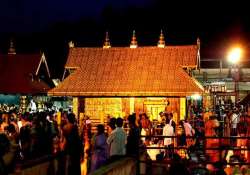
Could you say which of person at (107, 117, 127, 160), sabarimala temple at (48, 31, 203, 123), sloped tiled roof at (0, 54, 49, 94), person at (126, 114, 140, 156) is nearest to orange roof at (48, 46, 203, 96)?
sabarimala temple at (48, 31, 203, 123)

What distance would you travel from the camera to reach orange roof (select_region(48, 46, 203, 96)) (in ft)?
88.4

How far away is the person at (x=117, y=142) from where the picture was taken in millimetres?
12648

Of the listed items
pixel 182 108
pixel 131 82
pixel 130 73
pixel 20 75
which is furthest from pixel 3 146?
pixel 20 75

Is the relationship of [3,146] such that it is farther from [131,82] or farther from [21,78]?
[21,78]

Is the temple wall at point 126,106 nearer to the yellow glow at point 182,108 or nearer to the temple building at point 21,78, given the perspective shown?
the yellow glow at point 182,108

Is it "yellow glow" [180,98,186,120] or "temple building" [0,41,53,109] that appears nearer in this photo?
"yellow glow" [180,98,186,120]

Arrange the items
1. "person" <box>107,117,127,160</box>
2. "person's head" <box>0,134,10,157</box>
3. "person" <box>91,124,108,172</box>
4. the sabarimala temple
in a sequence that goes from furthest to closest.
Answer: the sabarimala temple < "person" <box>91,124,108,172</box> < "person" <box>107,117,127,160</box> < "person's head" <box>0,134,10,157</box>

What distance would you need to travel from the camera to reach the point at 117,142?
1268 cm

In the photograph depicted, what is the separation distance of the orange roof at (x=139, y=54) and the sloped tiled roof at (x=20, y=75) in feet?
39.2

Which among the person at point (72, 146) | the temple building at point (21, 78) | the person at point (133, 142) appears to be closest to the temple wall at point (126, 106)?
the temple building at point (21, 78)

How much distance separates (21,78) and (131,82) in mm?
17304

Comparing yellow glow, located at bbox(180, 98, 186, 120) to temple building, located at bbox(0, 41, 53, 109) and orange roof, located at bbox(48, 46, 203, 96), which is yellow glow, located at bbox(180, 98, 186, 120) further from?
temple building, located at bbox(0, 41, 53, 109)

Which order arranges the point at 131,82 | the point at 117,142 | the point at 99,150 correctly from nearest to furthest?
the point at 117,142, the point at 99,150, the point at 131,82

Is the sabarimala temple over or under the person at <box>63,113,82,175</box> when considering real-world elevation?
over
